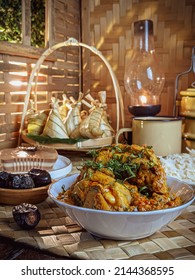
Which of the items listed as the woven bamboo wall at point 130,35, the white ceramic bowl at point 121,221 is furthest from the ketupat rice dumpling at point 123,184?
the woven bamboo wall at point 130,35

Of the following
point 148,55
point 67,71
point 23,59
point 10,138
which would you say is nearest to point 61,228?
point 10,138

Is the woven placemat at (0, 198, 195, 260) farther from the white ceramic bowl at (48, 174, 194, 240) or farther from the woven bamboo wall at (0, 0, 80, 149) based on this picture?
the woven bamboo wall at (0, 0, 80, 149)

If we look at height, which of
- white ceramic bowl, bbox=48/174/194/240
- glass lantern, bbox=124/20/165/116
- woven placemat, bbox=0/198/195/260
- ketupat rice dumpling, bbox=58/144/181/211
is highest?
glass lantern, bbox=124/20/165/116

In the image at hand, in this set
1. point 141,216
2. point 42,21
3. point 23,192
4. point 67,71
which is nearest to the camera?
point 141,216

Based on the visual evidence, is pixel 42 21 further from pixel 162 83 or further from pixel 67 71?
pixel 162 83

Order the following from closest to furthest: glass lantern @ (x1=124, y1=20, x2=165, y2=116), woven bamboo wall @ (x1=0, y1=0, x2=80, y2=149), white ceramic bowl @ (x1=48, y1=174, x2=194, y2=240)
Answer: white ceramic bowl @ (x1=48, y1=174, x2=194, y2=240)
woven bamboo wall @ (x1=0, y1=0, x2=80, y2=149)
glass lantern @ (x1=124, y1=20, x2=165, y2=116)

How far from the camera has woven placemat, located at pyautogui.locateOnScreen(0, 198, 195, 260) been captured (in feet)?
1.44

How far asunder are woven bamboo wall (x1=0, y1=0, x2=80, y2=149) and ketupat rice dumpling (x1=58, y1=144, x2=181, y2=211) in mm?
607

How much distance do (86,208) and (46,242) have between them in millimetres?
83

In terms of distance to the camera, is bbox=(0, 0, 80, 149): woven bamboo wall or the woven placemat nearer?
the woven placemat

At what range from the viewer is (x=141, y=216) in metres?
0.43

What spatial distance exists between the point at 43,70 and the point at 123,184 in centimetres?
86

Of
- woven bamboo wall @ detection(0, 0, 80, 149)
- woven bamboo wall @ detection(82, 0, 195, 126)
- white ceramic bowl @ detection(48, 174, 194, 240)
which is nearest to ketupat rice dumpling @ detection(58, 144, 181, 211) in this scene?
white ceramic bowl @ detection(48, 174, 194, 240)
